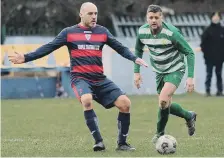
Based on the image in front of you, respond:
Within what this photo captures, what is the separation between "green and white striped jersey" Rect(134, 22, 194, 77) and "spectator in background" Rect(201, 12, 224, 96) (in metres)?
12.0

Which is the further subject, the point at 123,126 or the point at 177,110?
the point at 177,110

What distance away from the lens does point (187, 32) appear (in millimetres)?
31297

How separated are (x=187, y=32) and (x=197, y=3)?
1411 millimetres

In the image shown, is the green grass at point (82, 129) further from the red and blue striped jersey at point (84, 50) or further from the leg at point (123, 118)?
the red and blue striped jersey at point (84, 50)

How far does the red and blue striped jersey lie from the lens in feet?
37.0

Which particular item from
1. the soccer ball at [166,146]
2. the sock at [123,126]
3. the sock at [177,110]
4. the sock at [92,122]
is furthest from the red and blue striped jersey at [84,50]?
the sock at [177,110]

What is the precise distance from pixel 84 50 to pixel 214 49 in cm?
1329

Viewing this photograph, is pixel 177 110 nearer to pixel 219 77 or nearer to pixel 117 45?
pixel 117 45

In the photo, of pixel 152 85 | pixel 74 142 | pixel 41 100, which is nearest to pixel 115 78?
pixel 152 85

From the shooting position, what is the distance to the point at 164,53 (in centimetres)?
1195

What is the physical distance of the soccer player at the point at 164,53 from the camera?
11.8 m

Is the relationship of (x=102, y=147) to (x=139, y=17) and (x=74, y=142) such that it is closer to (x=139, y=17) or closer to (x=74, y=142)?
(x=74, y=142)

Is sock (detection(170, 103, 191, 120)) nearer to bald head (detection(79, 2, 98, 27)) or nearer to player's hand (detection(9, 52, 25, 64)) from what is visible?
bald head (detection(79, 2, 98, 27))

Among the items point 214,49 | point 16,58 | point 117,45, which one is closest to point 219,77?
point 214,49
